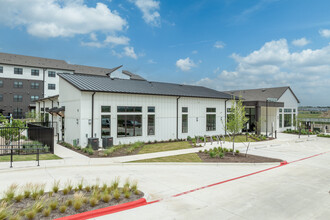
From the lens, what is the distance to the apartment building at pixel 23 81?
49.9 m

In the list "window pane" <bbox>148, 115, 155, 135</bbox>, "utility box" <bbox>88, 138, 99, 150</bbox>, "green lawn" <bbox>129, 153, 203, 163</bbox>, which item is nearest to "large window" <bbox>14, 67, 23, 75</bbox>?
"window pane" <bbox>148, 115, 155, 135</bbox>

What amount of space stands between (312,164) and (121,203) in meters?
12.4

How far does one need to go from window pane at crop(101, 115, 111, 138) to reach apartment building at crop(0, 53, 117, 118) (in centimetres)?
4354

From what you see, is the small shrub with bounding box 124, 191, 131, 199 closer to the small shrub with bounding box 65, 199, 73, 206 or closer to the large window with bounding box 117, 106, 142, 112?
the small shrub with bounding box 65, 199, 73, 206

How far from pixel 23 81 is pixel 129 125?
46.0 metres

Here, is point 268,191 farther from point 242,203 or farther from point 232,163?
point 232,163

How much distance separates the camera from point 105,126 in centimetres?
1723

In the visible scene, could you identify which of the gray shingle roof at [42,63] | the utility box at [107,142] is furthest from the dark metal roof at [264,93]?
the gray shingle roof at [42,63]

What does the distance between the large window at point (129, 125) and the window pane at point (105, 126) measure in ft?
2.76

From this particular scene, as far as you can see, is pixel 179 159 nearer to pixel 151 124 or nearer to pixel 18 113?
pixel 151 124

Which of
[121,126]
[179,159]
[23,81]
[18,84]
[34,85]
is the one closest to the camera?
[179,159]

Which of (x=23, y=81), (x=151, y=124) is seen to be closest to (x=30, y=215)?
(x=151, y=124)

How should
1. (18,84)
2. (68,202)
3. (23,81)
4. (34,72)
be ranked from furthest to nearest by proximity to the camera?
(34,72) < (23,81) < (18,84) < (68,202)

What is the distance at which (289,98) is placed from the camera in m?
36.7
